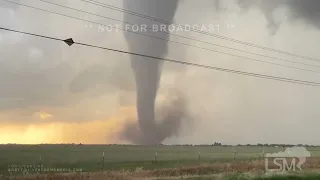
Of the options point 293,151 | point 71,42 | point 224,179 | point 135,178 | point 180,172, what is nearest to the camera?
point 71,42

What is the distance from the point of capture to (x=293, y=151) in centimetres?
6231

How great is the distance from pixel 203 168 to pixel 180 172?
5.28m

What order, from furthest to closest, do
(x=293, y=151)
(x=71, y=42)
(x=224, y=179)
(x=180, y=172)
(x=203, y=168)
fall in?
(x=293, y=151) → (x=203, y=168) → (x=180, y=172) → (x=224, y=179) → (x=71, y=42)

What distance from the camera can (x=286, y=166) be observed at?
46500 mm

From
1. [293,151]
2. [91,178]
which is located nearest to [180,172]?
[91,178]

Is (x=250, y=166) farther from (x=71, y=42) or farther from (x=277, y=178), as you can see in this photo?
(x=71, y=42)

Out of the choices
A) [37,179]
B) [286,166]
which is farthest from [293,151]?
[37,179]

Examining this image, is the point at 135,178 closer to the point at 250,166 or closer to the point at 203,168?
the point at 203,168

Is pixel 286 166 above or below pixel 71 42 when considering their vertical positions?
Answer: below

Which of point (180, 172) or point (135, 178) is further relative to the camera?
point (180, 172)

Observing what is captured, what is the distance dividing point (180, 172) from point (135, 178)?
26.8 feet

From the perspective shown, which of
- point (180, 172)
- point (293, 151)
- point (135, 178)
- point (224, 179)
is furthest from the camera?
point (293, 151)

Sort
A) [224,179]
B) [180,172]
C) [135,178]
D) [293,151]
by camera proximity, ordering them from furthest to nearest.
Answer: [293,151], [180,172], [135,178], [224,179]

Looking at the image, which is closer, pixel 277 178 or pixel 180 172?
pixel 277 178
